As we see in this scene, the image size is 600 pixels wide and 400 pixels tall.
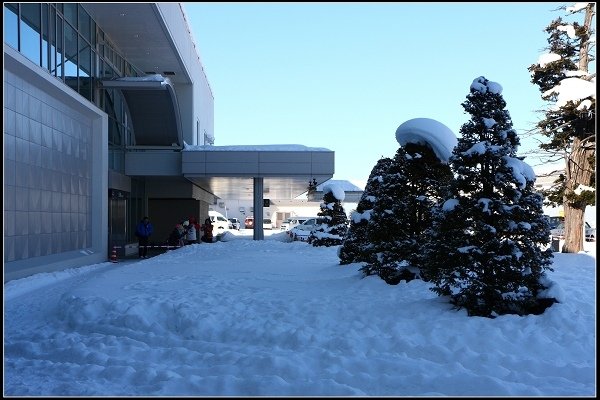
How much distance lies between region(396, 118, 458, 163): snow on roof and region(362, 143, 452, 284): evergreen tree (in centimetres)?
26

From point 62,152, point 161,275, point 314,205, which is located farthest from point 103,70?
point 314,205

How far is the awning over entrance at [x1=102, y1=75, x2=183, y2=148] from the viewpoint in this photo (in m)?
24.3

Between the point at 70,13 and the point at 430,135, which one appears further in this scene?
the point at 70,13

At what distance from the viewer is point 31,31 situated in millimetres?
14922

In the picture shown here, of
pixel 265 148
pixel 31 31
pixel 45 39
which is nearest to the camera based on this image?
pixel 31 31

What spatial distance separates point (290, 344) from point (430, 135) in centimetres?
514

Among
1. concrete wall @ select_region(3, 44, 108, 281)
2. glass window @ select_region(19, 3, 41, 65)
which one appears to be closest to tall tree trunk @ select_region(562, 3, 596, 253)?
concrete wall @ select_region(3, 44, 108, 281)

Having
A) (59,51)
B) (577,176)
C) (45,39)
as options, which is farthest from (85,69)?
(577,176)

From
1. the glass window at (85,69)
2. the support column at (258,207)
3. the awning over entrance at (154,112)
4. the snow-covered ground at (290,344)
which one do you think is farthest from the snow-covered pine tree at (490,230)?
the support column at (258,207)

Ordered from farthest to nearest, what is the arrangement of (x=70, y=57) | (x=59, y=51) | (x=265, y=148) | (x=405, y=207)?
(x=265, y=148), (x=70, y=57), (x=59, y=51), (x=405, y=207)

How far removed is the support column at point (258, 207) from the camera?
28.2 meters

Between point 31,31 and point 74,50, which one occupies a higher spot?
point 74,50

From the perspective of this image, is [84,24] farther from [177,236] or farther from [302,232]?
[302,232]

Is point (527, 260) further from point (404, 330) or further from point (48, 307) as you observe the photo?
point (48, 307)
